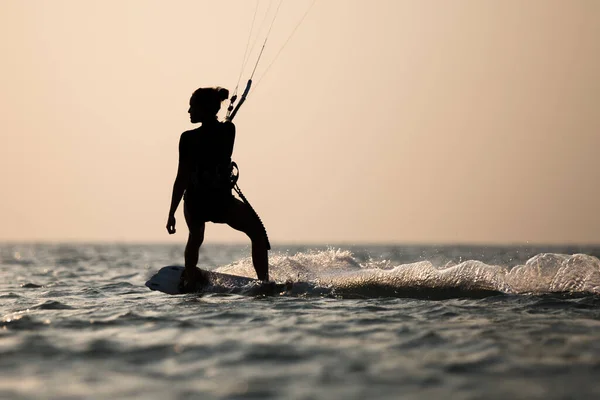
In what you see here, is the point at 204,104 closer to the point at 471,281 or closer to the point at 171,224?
the point at 171,224

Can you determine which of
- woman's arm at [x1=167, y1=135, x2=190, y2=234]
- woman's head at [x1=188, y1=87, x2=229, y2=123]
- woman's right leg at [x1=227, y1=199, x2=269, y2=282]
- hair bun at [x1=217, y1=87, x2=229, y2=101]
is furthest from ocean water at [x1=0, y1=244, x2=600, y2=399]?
hair bun at [x1=217, y1=87, x2=229, y2=101]

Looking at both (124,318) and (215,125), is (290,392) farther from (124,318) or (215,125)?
(215,125)

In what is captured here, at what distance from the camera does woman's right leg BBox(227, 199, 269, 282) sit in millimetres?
8047

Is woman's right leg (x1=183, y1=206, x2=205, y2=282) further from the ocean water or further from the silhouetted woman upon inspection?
the ocean water

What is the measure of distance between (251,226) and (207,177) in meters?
0.71

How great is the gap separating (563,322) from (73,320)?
13.0ft

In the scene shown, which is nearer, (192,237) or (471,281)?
(471,281)

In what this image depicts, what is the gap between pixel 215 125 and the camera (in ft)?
26.2

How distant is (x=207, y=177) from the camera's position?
794 centimetres

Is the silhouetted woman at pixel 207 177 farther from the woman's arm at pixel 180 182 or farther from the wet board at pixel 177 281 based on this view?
the wet board at pixel 177 281

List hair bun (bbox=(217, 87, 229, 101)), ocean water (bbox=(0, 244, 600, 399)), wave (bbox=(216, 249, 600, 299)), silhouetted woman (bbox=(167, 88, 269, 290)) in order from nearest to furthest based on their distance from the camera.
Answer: ocean water (bbox=(0, 244, 600, 399))
wave (bbox=(216, 249, 600, 299))
silhouetted woman (bbox=(167, 88, 269, 290))
hair bun (bbox=(217, 87, 229, 101))

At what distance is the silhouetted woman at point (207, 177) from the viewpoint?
795cm

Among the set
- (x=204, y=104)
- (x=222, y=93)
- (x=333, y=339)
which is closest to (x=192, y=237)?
(x=204, y=104)

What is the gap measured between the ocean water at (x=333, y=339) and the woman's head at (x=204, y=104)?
191cm
